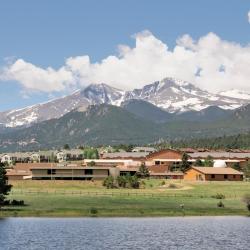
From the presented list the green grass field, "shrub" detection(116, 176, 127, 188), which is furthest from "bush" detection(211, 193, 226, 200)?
"shrub" detection(116, 176, 127, 188)

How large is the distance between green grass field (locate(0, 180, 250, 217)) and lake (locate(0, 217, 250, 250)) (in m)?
8.25

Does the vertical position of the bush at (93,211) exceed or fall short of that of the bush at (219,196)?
it falls short

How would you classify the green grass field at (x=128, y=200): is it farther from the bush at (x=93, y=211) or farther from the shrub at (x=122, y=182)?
the shrub at (x=122, y=182)

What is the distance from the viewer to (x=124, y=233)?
88.7 m

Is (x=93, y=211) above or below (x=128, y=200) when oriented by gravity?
below

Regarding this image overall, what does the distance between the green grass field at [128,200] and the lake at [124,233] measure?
8252mm

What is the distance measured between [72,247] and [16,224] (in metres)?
23.1

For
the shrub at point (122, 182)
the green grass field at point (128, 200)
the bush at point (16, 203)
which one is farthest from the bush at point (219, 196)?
the bush at point (16, 203)

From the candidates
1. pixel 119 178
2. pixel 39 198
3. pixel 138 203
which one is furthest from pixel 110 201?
pixel 119 178

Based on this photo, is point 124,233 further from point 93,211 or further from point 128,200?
point 128,200

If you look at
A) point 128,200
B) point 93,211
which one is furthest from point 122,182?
point 93,211

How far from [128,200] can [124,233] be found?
4695cm

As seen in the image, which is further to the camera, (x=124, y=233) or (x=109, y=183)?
(x=109, y=183)

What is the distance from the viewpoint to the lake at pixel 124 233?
7756 centimetres
